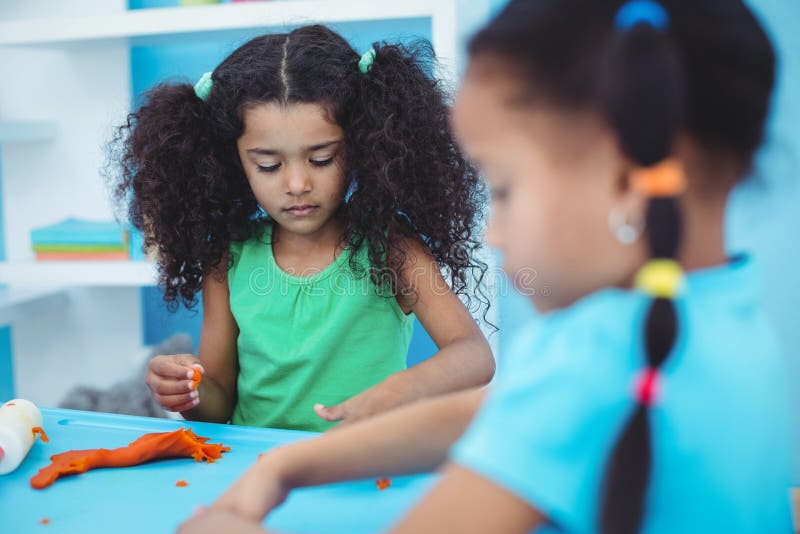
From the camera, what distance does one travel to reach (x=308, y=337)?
125 centimetres

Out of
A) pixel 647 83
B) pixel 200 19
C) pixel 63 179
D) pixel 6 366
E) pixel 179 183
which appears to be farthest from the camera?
pixel 6 366

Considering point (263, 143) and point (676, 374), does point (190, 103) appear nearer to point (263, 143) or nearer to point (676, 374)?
point (263, 143)

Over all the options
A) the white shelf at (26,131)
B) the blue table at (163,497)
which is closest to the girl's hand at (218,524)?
the blue table at (163,497)

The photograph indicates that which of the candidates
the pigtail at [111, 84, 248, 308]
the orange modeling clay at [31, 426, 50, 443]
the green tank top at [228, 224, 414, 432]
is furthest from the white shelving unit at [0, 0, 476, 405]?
the orange modeling clay at [31, 426, 50, 443]

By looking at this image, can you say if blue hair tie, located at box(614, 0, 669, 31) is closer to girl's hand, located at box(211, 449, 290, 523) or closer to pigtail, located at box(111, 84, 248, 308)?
girl's hand, located at box(211, 449, 290, 523)

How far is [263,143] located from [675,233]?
2.67 feet

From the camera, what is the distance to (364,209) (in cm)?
120

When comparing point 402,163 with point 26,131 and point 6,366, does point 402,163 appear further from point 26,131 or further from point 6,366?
point 6,366

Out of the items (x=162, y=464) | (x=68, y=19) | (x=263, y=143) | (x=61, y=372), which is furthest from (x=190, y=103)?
(x=61, y=372)


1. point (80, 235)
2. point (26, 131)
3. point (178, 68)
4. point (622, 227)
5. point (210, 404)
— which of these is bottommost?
point (210, 404)

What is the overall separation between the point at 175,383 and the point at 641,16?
848 mm

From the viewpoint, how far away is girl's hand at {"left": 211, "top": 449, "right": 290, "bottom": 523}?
56 cm

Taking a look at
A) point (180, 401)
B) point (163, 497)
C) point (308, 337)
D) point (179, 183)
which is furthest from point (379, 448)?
point (179, 183)

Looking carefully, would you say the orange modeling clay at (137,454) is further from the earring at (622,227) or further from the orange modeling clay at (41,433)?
the earring at (622,227)
